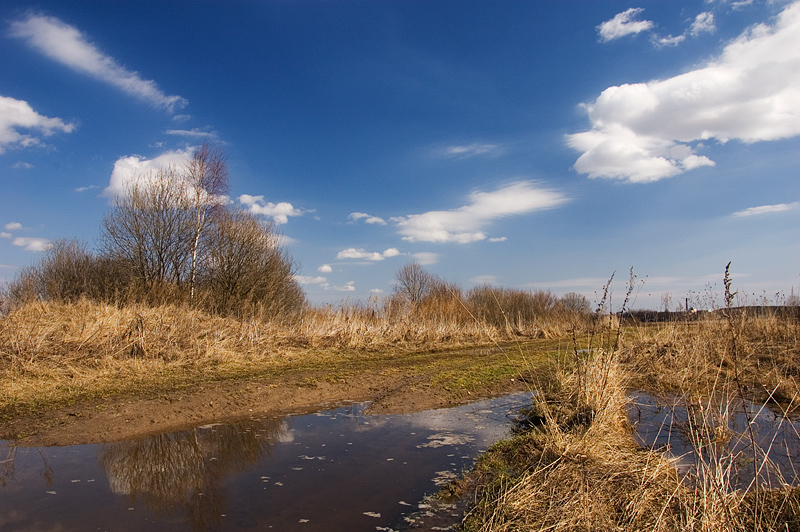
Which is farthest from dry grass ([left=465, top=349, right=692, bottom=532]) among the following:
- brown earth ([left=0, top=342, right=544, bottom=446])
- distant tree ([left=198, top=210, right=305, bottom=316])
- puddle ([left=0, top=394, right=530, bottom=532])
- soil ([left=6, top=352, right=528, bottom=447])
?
distant tree ([left=198, top=210, right=305, bottom=316])

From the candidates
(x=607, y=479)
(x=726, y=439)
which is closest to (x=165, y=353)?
(x=607, y=479)

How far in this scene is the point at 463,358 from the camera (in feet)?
42.5

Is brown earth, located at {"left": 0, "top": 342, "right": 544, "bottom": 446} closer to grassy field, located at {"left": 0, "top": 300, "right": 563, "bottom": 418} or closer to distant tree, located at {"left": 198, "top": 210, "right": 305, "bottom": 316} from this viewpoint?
grassy field, located at {"left": 0, "top": 300, "right": 563, "bottom": 418}

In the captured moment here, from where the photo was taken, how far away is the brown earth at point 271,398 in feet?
20.1

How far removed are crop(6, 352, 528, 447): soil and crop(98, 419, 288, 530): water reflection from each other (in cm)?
55

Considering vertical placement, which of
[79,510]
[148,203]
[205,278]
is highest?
[148,203]

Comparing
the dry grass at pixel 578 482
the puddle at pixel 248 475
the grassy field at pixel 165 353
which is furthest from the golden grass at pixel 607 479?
the grassy field at pixel 165 353

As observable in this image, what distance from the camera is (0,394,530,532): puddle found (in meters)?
3.70

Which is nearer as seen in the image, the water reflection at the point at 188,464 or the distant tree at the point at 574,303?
the water reflection at the point at 188,464

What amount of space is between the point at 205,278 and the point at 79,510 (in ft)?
59.1

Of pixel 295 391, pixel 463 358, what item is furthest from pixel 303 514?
pixel 463 358

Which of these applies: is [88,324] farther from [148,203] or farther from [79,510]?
[148,203]

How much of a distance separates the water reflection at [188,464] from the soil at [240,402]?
551 millimetres

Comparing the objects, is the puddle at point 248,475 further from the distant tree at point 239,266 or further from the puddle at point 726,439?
the distant tree at point 239,266
